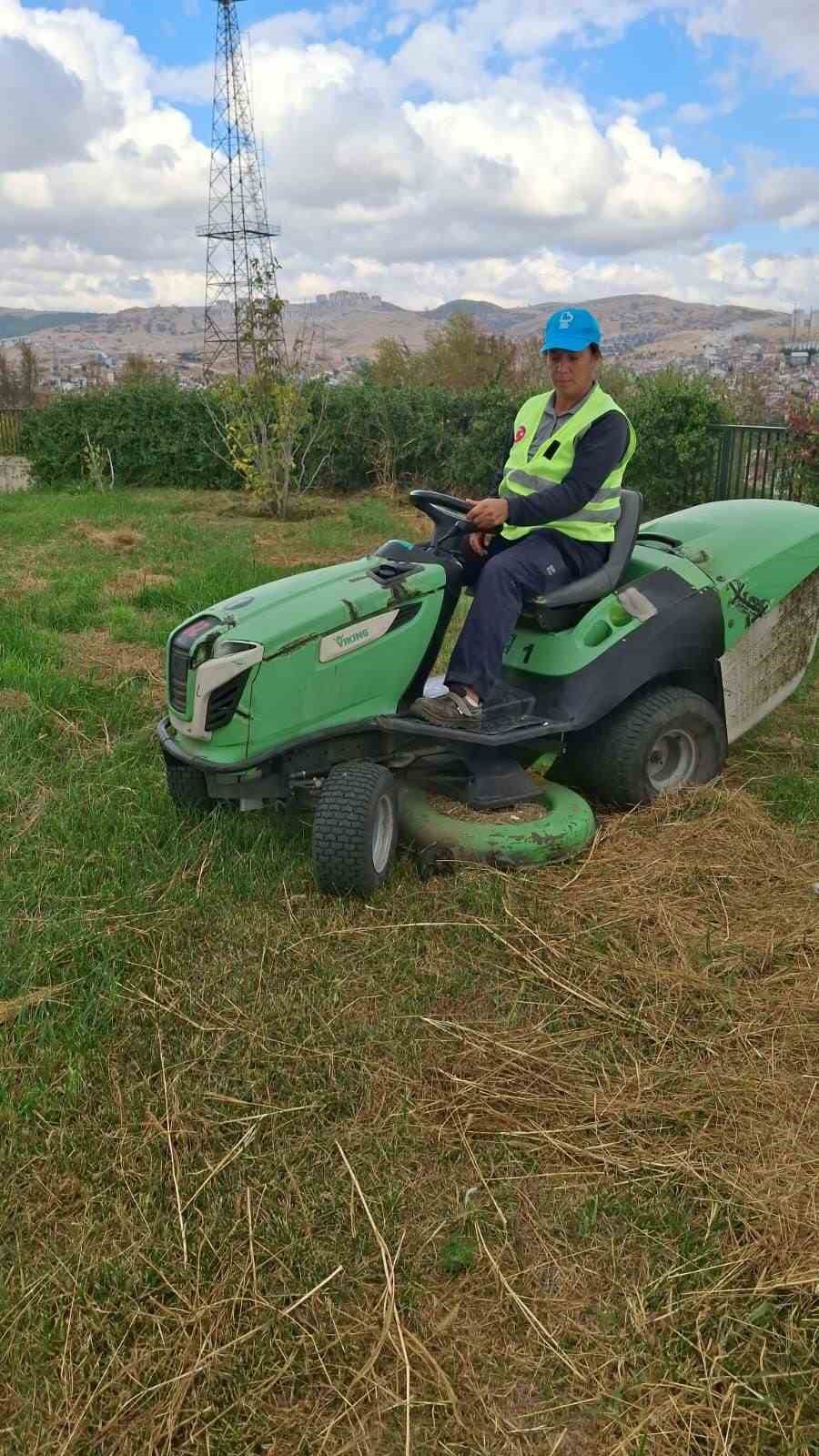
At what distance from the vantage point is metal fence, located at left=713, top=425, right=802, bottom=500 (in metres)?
9.62

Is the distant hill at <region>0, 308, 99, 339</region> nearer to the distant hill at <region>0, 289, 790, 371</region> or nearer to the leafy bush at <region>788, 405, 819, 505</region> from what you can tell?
the distant hill at <region>0, 289, 790, 371</region>

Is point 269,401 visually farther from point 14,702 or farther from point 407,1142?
point 407,1142

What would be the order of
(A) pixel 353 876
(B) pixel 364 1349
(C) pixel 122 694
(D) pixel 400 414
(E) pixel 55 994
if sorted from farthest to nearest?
(D) pixel 400 414
(C) pixel 122 694
(A) pixel 353 876
(E) pixel 55 994
(B) pixel 364 1349

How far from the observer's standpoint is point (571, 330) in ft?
12.7

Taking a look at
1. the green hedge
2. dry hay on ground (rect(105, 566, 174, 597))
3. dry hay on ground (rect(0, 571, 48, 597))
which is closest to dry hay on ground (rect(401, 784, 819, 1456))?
dry hay on ground (rect(105, 566, 174, 597))

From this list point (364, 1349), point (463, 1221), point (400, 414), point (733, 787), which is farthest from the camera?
point (400, 414)

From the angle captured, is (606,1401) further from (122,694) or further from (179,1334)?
(122,694)

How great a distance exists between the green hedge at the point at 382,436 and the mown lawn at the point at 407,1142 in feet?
24.9

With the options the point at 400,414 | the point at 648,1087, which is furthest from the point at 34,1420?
the point at 400,414

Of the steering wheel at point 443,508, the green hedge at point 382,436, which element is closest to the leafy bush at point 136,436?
the green hedge at point 382,436

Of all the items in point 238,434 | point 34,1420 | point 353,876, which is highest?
point 238,434

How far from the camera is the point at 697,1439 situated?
181 centimetres

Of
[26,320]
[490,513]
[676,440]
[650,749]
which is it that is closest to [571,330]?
[490,513]

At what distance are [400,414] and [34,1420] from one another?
1434cm
